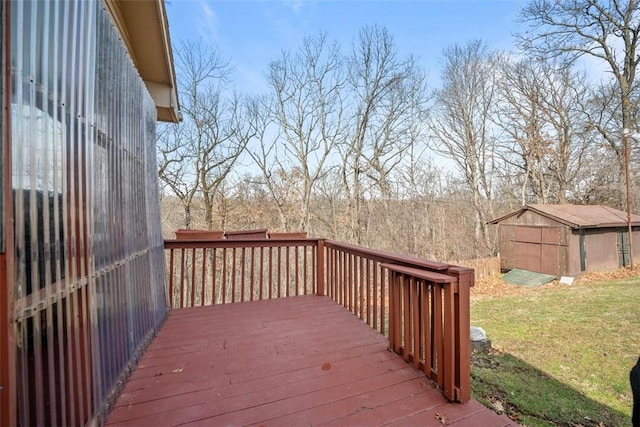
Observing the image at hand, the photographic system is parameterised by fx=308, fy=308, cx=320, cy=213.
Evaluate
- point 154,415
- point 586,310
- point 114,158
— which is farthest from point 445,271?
point 586,310

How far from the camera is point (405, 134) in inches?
568

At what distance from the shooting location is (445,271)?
2.21m

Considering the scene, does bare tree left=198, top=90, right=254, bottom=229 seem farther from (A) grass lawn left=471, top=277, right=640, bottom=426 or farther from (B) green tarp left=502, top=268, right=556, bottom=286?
(B) green tarp left=502, top=268, right=556, bottom=286

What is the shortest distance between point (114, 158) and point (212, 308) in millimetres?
2420

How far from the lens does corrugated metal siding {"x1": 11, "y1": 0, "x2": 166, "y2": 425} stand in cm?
108

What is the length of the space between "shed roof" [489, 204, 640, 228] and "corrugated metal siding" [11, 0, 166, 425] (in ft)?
42.1

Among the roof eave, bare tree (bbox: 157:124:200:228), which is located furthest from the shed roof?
bare tree (bbox: 157:124:200:228)

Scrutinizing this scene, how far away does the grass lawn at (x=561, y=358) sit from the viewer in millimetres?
3324

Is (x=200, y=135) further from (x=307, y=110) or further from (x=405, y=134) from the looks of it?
(x=405, y=134)

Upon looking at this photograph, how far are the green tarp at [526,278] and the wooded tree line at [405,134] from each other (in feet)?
10.4

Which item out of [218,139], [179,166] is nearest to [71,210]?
[179,166]

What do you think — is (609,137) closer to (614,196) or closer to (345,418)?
(614,196)

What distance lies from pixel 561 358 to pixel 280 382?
4785 millimetres

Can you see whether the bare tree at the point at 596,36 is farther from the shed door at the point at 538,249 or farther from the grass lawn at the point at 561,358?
the grass lawn at the point at 561,358
